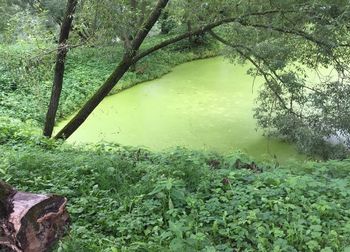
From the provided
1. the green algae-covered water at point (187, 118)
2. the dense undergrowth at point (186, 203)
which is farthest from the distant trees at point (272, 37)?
the dense undergrowth at point (186, 203)

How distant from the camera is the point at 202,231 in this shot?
9.07ft

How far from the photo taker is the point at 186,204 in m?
3.15

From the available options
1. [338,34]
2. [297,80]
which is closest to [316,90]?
[297,80]

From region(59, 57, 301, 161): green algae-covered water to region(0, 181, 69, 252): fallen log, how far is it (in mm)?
4180

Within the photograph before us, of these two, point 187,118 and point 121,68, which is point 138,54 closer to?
point 121,68

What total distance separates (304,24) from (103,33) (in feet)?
8.86

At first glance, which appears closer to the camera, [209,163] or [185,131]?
[209,163]

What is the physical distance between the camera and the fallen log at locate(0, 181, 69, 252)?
7.85ft

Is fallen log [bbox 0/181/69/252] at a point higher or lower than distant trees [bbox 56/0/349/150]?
lower

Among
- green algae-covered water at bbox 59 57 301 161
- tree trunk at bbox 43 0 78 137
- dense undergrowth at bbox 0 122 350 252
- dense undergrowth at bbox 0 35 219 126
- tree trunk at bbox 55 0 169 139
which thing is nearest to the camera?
dense undergrowth at bbox 0 122 350 252

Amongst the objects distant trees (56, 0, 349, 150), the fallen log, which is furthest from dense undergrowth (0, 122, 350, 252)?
distant trees (56, 0, 349, 150)

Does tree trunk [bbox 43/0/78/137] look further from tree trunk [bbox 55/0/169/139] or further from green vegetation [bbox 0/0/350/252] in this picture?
tree trunk [bbox 55/0/169/139]

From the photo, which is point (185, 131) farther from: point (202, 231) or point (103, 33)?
point (202, 231)

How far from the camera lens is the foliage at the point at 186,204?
264cm
